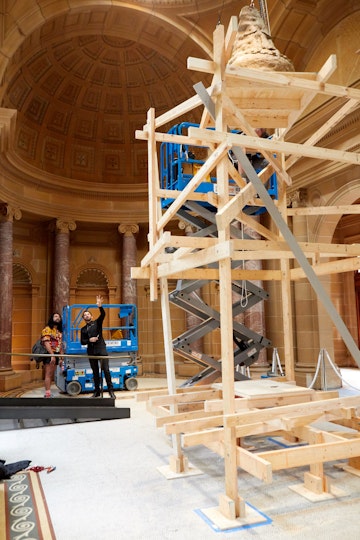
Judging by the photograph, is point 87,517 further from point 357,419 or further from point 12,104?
point 12,104

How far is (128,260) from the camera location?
16.1m

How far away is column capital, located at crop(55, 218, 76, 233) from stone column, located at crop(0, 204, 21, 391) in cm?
183

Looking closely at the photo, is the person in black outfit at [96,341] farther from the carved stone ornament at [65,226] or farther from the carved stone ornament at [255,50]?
the carved stone ornament at [255,50]

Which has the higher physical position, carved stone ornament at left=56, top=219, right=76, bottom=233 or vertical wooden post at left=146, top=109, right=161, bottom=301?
carved stone ornament at left=56, top=219, right=76, bottom=233

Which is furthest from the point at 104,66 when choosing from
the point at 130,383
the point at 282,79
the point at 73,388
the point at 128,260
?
the point at 282,79

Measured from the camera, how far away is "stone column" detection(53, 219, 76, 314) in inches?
581

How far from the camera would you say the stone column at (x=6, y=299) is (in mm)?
12062

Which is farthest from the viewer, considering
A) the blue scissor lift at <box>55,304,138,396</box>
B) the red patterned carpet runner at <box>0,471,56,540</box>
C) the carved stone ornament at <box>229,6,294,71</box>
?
the blue scissor lift at <box>55,304,138,396</box>

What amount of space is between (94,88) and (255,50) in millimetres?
11775

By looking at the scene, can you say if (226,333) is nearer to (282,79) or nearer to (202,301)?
(282,79)

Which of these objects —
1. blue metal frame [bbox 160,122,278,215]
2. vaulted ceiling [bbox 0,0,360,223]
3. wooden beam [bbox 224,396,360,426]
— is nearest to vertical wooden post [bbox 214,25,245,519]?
wooden beam [bbox 224,396,360,426]

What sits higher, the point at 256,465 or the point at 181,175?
the point at 181,175

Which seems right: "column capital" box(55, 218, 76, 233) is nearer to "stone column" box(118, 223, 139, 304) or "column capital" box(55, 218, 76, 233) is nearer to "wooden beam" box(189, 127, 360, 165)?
"stone column" box(118, 223, 139, 304)

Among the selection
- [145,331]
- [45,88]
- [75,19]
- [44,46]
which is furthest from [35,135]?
[145,331]
